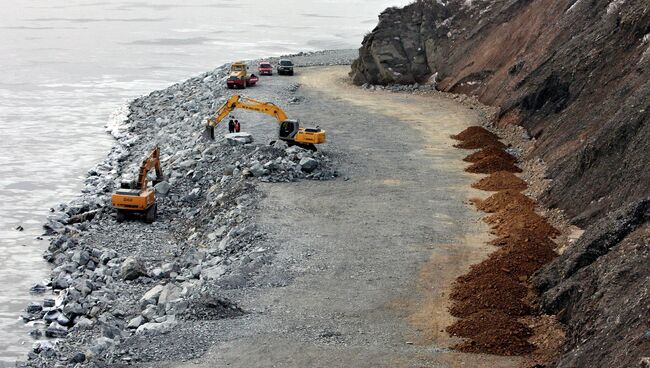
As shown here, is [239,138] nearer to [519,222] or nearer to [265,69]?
[519,222]

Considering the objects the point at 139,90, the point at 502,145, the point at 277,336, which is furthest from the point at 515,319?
the point at 139,90

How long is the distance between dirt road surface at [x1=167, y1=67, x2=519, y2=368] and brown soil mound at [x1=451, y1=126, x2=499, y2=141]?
771mm

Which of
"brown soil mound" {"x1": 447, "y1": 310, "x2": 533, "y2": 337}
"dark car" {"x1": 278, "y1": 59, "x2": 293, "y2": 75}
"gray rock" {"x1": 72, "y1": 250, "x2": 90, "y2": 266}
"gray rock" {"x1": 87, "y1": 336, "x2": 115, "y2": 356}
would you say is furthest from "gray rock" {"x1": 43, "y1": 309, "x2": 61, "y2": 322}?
"dark car" {"x1": 278, "y1": 59, "x2": 293, "y2": 75}

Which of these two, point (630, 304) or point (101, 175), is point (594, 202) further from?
point (101, 175)

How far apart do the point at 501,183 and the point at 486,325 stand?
15061mm

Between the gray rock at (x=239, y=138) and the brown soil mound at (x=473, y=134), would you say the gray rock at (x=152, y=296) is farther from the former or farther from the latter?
the brown soil mound at (x=473, y=134)

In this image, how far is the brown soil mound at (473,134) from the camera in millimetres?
46312

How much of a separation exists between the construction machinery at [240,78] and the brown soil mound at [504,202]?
105 feet

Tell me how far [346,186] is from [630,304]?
19705 mm

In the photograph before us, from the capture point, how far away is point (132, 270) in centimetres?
3183

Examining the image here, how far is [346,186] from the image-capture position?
127 feet

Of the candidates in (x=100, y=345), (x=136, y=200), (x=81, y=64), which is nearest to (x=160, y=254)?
(x=136, y=200)

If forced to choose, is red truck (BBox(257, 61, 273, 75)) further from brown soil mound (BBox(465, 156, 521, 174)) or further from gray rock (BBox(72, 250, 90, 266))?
gray rock (BBox(72, 250, 90, 266))

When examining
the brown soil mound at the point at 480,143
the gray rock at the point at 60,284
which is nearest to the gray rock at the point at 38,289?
the gray rock at the point at 60,284
